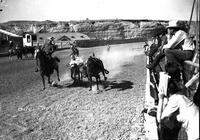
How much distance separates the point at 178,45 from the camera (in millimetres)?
5738

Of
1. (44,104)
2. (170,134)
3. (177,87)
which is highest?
(177,87)

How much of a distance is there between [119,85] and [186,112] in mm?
9062

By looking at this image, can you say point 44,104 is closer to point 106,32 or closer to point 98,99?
point 98,99

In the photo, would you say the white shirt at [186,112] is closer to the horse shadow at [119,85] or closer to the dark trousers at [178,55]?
the dark trousers at [178,55]

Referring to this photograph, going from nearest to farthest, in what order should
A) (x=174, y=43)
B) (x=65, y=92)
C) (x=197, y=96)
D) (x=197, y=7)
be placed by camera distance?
(x=197, y=7) → (x=197, y=96) → (x=174, y=43) → (x=65, y=92)

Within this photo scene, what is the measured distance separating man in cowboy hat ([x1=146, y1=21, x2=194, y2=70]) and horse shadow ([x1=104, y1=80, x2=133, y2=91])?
6451 millimetres

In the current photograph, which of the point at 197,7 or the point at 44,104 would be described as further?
the point at 44,104

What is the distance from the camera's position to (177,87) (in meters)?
4.38

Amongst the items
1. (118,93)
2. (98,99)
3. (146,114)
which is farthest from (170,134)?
(118,93)

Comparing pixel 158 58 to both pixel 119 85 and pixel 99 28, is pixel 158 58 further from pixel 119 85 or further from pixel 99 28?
pixel 99 28

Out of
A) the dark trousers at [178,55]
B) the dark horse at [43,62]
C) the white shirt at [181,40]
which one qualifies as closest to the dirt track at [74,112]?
the dark horse at [43,62]

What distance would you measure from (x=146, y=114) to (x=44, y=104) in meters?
5.63

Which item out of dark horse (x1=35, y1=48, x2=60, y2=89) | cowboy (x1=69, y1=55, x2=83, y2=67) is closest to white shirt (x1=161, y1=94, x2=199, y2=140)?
dark horse (x1=35, y1=48, x2=60, y2=89)

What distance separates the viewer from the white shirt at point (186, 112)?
3897 millimetres
